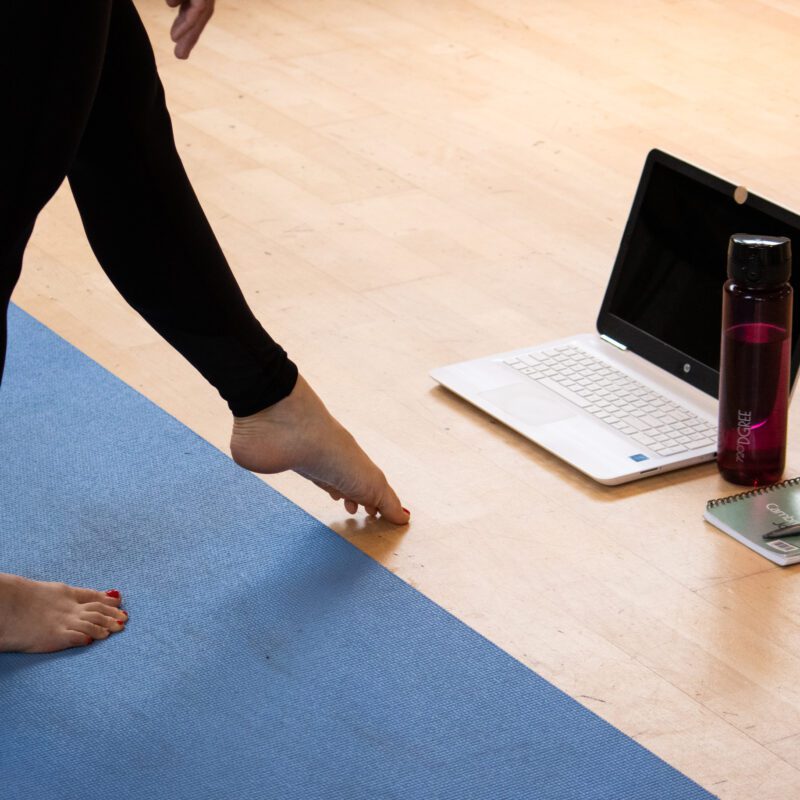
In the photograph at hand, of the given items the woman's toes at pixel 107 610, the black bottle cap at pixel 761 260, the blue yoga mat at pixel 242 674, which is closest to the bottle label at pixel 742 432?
the black bottle cap at pixel 761 260

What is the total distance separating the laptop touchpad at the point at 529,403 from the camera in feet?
5.85

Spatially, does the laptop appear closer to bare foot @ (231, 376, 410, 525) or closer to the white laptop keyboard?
the white laptop keyboard

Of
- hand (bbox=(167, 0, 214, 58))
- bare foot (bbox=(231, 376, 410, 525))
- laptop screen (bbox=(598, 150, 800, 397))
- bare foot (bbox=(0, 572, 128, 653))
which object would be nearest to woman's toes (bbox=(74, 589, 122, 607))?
bare foot (bbox=(0, 572, 128, 653))

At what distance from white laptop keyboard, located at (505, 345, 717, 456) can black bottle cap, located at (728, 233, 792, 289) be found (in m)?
0.23

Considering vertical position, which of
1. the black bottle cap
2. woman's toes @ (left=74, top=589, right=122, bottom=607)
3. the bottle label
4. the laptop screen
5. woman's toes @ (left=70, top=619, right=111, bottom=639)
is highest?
the black bottle cap

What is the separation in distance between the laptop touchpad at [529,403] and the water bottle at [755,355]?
214mm

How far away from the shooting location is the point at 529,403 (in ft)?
5.95

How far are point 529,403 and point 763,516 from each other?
34 centimetres

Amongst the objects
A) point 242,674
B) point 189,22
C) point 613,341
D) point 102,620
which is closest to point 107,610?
point 102,620

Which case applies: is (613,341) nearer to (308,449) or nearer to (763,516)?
(763,516)

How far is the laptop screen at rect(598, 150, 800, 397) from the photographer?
5.64ft

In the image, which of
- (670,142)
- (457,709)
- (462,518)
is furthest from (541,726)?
(670,142)

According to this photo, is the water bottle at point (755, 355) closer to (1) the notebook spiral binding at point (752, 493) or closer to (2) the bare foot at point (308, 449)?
(1) the notebook spiral binding at point (752, 493)

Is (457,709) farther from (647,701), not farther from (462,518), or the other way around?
(462,518)
